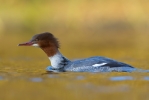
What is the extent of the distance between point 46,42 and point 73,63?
0.84 metres

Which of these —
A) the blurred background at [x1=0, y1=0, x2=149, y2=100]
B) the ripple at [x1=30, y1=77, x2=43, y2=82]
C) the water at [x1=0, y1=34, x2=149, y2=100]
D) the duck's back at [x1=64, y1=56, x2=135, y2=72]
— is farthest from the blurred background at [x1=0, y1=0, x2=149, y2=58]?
the ripple at [x1=30, y1=77, x2=43, y2=82]

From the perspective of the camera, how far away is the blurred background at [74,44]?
31.9 feet

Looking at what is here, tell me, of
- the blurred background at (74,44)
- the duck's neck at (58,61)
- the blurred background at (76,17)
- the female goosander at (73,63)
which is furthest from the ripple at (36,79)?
the blurred background at (76,17)

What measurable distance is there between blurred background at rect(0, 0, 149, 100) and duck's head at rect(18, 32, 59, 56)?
487mm

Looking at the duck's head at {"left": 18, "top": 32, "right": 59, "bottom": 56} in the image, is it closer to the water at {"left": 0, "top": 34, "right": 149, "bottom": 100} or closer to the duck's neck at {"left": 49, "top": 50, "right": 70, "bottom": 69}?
the duck's neck at {"left": 49, "top": 50, "right": 70, "bottom": 69}

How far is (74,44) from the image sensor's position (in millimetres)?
18625

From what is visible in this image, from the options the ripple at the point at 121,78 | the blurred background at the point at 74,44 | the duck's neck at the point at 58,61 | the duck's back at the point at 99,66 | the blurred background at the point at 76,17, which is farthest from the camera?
the blurred background at the point at 76,17

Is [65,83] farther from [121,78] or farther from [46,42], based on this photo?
[46,42]

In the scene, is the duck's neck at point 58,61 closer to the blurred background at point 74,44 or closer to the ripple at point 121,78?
the blurred background at point 74,44

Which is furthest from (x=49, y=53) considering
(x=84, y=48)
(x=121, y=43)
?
(x=121, y=43)

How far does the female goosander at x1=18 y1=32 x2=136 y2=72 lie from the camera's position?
11906 millimetres

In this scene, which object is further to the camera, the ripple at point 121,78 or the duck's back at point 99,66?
the duck's back at point 99,66

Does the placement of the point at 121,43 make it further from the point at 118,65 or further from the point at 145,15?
the point at 118,65

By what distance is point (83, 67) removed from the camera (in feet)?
39.3
